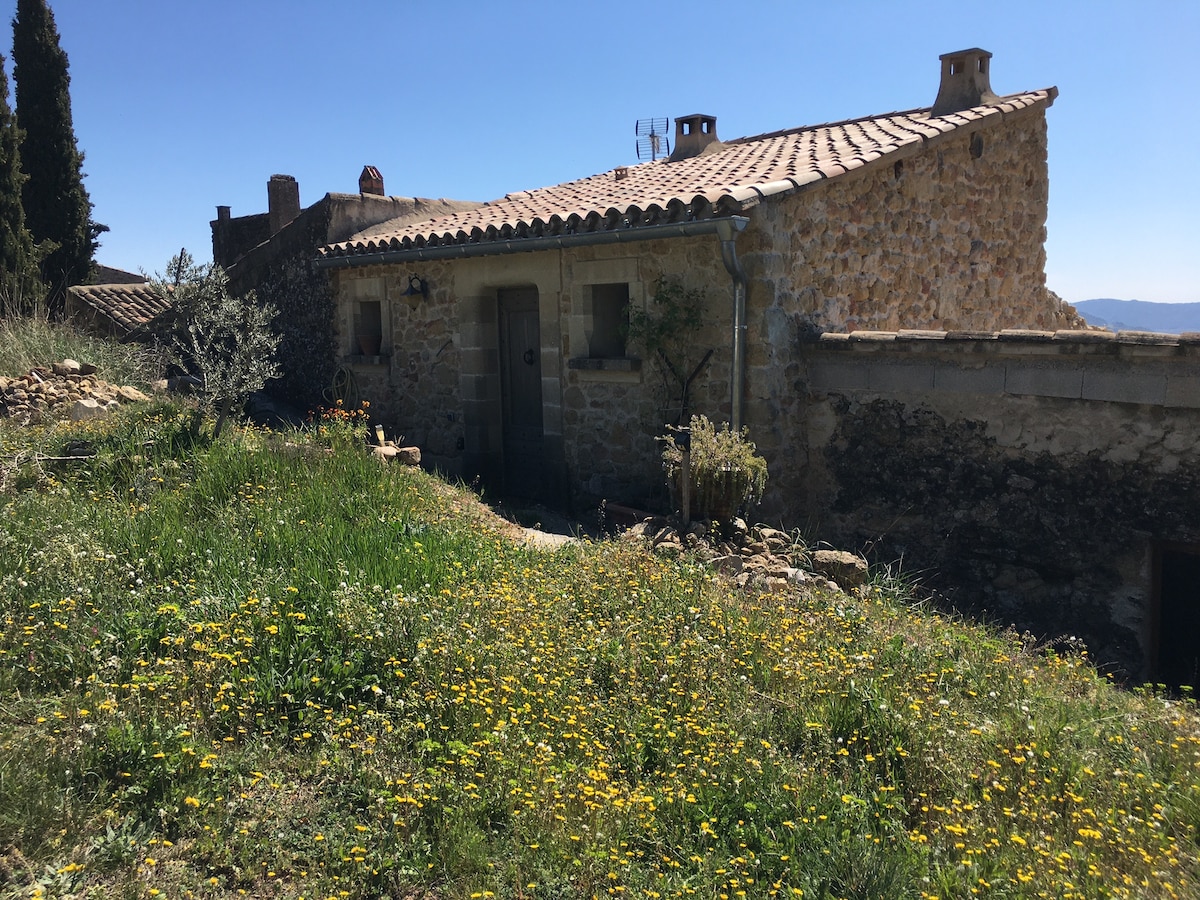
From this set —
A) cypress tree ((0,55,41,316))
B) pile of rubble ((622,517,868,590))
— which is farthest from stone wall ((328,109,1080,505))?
cypress tree ((0,55,41,316))

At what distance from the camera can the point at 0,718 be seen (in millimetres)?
3623

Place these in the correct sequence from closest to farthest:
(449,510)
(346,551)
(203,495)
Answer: (346,551)
(203,495)
(449,510)

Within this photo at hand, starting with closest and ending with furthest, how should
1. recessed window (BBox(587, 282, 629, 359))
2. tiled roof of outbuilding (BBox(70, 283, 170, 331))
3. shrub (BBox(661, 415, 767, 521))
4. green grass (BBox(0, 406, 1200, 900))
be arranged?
green grass (BBox(0, 406, 1200, 900)) → shrub (BBox(661, 415, 767, 521)) → recessed window (BBox(587, 282, 629, 359)) → tiled roof of outbuilding (BBox(70, 283, 170, 331))

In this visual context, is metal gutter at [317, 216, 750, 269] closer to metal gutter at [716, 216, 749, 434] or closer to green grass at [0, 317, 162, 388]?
metal gutter at [716, 216, 749, 434]

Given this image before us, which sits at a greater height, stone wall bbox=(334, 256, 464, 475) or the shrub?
stone wall bbox=(334, 256, 464, 475)

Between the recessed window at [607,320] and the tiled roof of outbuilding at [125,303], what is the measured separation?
8.18 metres

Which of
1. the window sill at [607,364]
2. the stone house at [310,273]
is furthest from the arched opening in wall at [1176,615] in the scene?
the stone house at [310,273]

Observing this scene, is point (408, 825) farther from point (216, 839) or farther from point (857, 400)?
point (857, 400)

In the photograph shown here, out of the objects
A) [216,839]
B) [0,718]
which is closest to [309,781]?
[216,839]

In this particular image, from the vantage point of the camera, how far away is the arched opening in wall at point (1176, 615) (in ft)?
21.1

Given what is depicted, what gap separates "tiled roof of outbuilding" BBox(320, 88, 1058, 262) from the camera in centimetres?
788

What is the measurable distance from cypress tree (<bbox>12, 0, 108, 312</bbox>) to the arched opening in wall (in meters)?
18.1

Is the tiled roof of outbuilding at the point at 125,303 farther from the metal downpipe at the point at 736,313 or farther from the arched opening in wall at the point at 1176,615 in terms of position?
the arched opening in wall at the point at 1176,615

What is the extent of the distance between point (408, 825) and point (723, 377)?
18.2ft
